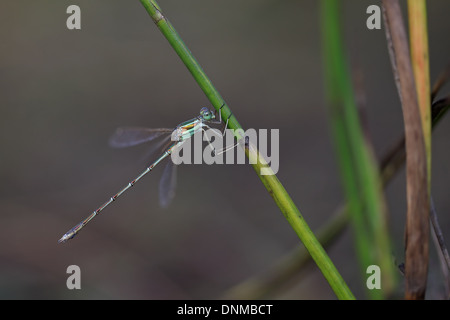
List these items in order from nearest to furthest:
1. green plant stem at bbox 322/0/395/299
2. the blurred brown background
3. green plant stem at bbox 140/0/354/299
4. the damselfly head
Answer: green plant stem at bbox 140/0/354/299, green plant stem at bbox 322/0/395/299, the damselfly head, the blurred brown background

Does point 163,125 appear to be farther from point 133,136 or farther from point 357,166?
point 357,166

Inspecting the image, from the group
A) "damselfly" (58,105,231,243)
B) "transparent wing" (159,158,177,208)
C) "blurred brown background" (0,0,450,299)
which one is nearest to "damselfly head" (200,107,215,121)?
"damselfly" (58,105,231,243)

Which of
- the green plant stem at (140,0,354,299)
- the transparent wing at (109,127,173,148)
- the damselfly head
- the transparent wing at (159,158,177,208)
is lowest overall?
the green plant stem at (140,0,354,299)

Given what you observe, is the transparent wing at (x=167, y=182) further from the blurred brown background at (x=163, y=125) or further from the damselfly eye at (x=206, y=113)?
the blurred brown background at (x=163, y=125)

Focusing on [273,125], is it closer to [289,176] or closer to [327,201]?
[289,176]

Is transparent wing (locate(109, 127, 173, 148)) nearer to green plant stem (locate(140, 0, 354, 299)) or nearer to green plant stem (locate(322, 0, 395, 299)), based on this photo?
green plant stem (locate(322, 0, 395, 299))
